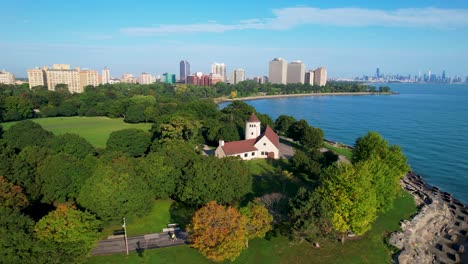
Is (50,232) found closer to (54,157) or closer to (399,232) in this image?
(54,157)

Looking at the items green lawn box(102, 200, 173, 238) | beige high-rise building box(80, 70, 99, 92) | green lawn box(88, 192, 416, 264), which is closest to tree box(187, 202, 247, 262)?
green lawn box(88, 192, 416, 264)

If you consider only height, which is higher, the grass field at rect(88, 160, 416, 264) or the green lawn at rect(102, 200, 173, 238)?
the green lawn at rect(102, 200, 173, 238)

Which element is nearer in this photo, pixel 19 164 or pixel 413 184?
pixel 19 164

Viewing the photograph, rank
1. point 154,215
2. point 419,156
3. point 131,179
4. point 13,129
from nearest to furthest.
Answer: point 131,179 < point 154,215 < point 13,129 < point 419,156

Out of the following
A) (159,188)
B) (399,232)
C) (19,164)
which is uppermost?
(19,164)

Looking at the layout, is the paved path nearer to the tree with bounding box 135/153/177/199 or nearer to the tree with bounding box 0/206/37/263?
the tree with bounding box 0/206/37/263

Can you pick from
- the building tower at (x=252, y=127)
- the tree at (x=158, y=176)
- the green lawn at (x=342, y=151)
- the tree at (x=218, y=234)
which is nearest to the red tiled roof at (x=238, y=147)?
the building tower at (x=252, y=127)

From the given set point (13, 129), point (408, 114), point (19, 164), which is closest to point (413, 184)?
point (19, 164)
